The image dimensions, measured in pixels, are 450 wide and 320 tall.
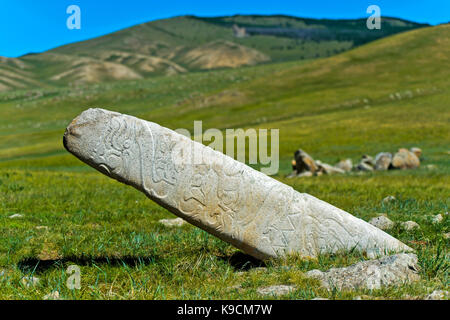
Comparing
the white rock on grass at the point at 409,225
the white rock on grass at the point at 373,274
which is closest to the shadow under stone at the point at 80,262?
the white rock on grass at the point at 373,274

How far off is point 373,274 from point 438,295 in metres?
0.81

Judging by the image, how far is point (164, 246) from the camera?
24.0 feet

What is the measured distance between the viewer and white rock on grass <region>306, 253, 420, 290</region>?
523 centimetres

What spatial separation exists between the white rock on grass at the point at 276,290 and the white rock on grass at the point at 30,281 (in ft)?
9.19

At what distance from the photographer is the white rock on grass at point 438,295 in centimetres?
464

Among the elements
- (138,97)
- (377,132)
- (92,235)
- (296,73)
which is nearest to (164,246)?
(92,235)

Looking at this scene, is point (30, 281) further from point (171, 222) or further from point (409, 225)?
point (409, 225)

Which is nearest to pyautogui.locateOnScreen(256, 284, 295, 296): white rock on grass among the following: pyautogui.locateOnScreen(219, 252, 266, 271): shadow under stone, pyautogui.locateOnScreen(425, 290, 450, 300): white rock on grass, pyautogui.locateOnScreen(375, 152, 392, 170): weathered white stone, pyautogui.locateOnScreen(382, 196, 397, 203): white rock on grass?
pyautogui.locateOnScreen(219, 252, 266, 271): shadow under stone

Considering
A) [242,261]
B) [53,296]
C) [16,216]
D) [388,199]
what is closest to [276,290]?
[242,261]

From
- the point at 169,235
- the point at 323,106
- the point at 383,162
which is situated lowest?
the point at 169,235

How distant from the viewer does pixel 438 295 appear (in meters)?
4.69

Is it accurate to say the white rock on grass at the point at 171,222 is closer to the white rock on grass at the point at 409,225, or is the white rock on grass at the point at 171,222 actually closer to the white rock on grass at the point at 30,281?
the white rock on grass at the point at 30,281
